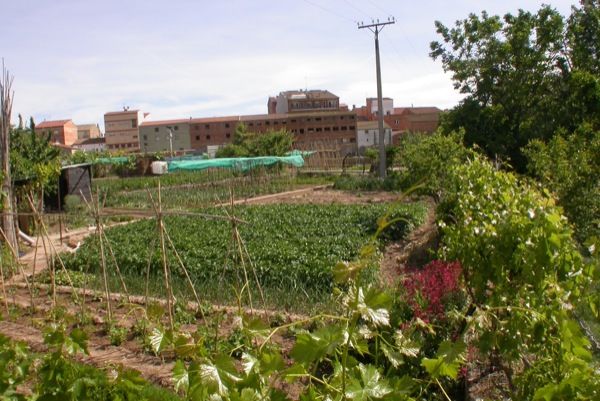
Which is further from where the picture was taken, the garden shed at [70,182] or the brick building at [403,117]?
the brick building at [403,117]

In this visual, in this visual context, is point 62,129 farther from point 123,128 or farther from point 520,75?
point 520,75

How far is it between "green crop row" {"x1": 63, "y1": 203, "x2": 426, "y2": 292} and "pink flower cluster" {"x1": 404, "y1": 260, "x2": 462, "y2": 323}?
1.85m

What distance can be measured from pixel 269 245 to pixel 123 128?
82678 mm

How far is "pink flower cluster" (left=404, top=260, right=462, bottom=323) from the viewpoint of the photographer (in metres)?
5.14

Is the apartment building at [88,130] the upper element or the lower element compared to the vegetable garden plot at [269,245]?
upper

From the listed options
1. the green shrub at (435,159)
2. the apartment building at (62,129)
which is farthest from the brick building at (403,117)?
the green shrub at (435,159)

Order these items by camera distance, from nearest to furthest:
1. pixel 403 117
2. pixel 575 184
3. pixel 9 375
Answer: pixel 9 375 < pixel 575 184 < pixel 403 117

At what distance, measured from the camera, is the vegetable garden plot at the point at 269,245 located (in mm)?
8312

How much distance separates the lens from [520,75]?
70.7ft

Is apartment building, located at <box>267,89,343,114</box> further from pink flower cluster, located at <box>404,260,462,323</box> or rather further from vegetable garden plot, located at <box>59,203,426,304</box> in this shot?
pink flower cluster, located at <box>404,260,462,323</box>

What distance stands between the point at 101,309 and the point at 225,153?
4060 centimetres

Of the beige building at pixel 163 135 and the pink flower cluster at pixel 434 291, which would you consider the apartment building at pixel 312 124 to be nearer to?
the beige building at pixel 163 135

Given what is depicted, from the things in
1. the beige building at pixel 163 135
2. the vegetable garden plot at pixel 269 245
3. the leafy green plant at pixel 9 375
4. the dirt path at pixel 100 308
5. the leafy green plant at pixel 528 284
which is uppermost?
the beige building at pixel 163 135

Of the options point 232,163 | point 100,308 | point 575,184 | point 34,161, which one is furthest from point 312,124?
point 100,308
